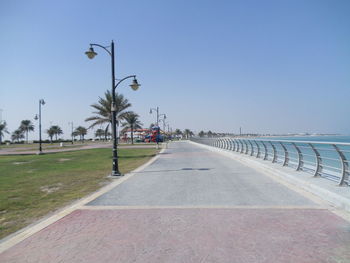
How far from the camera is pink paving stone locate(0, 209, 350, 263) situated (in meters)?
3.82

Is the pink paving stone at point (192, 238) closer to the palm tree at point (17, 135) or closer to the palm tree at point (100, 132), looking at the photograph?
the palm tree at point (100, 132)

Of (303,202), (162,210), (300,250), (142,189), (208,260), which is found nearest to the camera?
(208,260)

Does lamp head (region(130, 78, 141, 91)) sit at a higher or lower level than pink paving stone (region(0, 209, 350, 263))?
higher

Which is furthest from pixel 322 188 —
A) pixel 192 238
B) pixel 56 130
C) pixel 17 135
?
pixel 17 135

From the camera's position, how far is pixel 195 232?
4.67 m

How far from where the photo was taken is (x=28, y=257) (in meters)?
3.89

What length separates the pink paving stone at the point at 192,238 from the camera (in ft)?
12.5

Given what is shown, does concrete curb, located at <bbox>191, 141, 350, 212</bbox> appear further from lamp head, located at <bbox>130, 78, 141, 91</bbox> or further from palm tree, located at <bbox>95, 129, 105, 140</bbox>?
palm tree, located at <bbox>95, 129, 105, 140</bbox>

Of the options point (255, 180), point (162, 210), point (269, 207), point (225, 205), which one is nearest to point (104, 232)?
point (162, 210)

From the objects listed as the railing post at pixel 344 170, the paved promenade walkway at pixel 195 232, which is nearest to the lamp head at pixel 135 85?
the paved promenade walkway at pixel 195 232

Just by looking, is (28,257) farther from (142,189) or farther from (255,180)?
(255,180)

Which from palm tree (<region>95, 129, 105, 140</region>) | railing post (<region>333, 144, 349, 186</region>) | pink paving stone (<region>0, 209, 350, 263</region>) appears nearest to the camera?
pink paving stone (<region>0, 209, 350, 263</region>)

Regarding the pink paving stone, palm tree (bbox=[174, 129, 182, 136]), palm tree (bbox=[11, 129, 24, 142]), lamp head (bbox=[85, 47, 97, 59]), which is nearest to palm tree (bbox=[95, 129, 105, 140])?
palm tree (bbox=[11, 129, 24, 142])

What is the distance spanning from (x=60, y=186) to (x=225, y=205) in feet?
19.7
